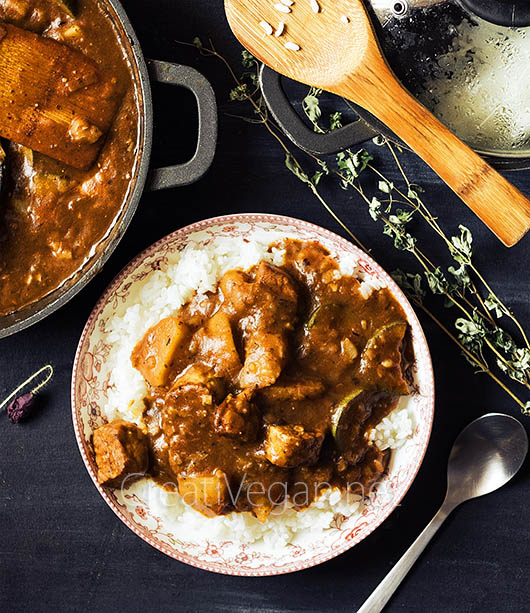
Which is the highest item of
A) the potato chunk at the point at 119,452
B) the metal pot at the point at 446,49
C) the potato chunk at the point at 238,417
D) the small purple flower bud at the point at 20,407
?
the metal pot at the point at 446,49

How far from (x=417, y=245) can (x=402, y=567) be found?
4.58 feet

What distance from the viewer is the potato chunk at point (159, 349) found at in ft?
9.37

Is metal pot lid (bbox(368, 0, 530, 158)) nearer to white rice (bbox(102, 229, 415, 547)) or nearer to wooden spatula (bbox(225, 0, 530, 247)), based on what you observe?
wooden spatula (bbox(225, 0, 530, 247))

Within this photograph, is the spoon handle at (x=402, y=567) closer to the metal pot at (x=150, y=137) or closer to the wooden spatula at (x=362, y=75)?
the wooden spatula at (x=362, y=75)

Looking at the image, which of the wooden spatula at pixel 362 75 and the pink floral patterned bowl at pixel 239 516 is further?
the pink floral patterned bowl at pixel 239 516

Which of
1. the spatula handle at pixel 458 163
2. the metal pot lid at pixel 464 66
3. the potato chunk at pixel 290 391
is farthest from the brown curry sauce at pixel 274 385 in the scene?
the metal pot lid at pixel 464 66

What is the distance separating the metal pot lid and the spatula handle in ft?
0.29

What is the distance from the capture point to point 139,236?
312 centimetres

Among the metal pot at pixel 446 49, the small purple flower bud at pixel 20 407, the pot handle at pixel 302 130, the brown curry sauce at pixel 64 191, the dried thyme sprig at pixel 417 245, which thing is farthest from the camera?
the small purple flower bud at pixel 20 407

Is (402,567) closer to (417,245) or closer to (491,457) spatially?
(491,457)

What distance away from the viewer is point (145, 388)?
2.95 metres

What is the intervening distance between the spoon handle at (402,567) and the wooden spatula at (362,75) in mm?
1378

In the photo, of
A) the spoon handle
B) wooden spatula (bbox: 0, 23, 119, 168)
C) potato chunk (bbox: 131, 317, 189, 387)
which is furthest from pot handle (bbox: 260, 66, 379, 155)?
the spoon handle

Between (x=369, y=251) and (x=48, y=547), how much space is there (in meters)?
1.96
